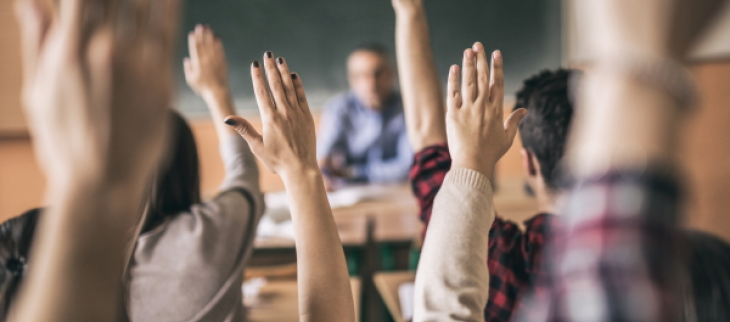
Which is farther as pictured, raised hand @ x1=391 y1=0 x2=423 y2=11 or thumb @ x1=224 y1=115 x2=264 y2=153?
A: raised hand @ x1=391 y1=0 x2=423 y2=11

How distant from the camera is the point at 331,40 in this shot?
394cm

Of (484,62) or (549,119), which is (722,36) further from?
(484,62)

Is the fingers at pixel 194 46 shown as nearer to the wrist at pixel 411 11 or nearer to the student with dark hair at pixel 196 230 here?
the student with dark hair at pixel 196 230

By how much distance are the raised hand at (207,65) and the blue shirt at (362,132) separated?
7.97ft

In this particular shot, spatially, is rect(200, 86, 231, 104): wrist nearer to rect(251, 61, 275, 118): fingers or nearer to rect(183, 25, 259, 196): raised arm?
rect(183, 25, 259, 196): raised arm

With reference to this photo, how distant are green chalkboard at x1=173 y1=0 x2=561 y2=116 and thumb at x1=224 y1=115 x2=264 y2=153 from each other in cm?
329

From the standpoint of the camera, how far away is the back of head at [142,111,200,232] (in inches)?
46.3

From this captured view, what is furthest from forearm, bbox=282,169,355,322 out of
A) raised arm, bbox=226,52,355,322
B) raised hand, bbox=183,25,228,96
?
raised hand, bbox=183,25,228,96

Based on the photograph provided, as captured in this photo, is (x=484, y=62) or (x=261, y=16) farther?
(x=261, y=16)

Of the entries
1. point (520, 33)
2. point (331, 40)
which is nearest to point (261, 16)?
point (331, 40)

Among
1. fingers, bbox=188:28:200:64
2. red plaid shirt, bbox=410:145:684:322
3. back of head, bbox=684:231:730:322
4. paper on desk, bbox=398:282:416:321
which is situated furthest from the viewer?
paper on desk, bbox=398:282:416:321

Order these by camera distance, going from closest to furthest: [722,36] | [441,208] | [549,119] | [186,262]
Result: [441,208] → [186,262] → [549,119] → [722,36]

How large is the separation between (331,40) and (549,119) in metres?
2.97

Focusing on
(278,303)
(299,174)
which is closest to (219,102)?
(299,174)
